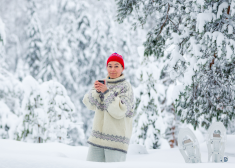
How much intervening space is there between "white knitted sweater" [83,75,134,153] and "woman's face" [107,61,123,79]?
→ 0.23 ft

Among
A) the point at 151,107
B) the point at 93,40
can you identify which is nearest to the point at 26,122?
the point at 151,107

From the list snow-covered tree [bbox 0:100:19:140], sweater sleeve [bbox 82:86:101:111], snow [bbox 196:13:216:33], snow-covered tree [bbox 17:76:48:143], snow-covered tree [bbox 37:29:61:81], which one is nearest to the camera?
sweater sleeve [bbox 82:86:101:111]

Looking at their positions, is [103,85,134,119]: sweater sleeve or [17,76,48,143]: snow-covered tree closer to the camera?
[103,85,134,119]: sweater sleeve

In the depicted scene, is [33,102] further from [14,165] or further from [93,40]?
[93,40]

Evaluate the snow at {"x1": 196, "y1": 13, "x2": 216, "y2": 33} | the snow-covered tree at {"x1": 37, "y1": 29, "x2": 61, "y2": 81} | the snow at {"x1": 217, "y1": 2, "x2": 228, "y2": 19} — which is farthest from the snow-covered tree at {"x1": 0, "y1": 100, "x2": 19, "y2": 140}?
the snow-covered tree at {"x1": 37, "y1": 29, "x2": 61, "y2": 81}

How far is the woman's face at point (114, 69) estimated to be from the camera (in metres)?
2.51

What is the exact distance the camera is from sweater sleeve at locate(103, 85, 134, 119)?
221cm

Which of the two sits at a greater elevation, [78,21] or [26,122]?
[78,21]

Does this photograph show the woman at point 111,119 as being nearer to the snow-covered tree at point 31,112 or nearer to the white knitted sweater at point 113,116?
the white knitted sweater at point 113,116

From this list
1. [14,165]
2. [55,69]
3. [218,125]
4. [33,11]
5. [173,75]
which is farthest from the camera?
[33,11]

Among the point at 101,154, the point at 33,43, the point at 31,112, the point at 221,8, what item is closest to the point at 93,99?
the point at 101,154

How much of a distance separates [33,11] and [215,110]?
56.2 feet

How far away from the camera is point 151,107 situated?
8.82 metres

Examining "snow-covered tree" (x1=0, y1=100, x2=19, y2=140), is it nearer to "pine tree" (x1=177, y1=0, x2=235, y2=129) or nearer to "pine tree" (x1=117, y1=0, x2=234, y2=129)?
"pine tree" (x1=117, y1=0, x2=234, y2=129)
